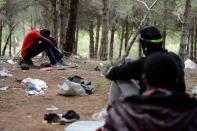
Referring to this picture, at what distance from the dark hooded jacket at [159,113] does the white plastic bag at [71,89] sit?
334cm

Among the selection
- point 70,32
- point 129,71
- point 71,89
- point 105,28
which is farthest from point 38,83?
point 105,28

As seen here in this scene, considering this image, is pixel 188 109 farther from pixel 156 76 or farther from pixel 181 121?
pixel 156 76

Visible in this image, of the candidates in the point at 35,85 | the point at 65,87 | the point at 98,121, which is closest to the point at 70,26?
the point at 35,85

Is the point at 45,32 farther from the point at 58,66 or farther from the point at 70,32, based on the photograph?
the point at 70,32

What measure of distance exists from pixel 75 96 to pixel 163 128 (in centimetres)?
360

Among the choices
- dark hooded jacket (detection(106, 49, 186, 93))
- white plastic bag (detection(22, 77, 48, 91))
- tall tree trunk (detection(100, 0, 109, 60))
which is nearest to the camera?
dark hooded jacket (detection(106, 49, 186, 93))

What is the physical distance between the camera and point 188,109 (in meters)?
1.70

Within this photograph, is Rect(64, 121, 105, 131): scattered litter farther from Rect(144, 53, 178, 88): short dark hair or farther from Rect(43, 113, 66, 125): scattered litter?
Rect(144, 53, 178, 88): short dark hair

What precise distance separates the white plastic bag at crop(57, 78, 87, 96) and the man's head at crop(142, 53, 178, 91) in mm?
3316

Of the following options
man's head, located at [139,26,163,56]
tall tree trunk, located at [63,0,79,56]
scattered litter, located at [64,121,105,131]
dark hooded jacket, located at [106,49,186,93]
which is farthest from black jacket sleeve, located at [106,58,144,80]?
tall tree trunk, located at [63,0,79,56]

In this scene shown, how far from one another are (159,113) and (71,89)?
3.53 m

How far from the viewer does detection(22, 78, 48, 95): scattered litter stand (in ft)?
18.0

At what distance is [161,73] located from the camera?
1792mm

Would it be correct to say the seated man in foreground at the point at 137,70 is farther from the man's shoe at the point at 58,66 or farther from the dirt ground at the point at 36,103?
the man's shoe at the point at 58,66
